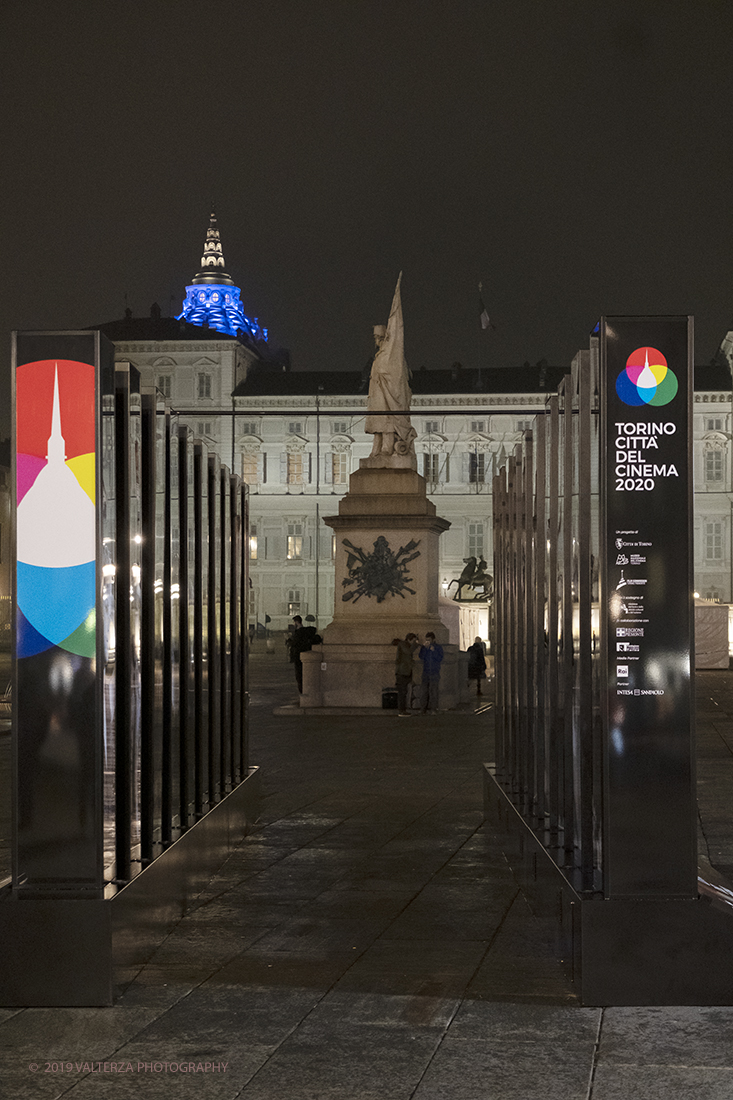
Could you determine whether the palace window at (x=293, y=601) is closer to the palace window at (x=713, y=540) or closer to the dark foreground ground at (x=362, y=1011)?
the palace window at (x=713, y=540)

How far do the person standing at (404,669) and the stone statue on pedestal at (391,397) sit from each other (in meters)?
3.49

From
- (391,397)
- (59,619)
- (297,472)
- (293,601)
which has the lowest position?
(293,601)

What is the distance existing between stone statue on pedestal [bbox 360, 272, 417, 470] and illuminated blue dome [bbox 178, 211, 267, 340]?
6722cm

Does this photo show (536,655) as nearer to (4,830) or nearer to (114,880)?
(114,880)

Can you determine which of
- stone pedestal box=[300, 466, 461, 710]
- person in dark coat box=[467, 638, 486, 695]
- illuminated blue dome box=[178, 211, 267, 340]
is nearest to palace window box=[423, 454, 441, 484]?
illuminated blue dome box=[178, 211, 267, 340]

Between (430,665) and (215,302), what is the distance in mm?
74811

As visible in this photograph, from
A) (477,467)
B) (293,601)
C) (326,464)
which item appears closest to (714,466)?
(477,467)

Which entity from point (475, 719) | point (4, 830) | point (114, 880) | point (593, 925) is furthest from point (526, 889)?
point (475, 719)

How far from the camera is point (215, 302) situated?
90.9 m

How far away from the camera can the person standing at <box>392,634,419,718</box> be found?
63.0 feet

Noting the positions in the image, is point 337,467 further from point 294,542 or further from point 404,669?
point 404,669

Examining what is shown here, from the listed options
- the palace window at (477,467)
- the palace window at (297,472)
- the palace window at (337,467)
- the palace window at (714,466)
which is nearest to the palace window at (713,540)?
the palace window at (714,466)

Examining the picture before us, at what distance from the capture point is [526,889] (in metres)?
7.08

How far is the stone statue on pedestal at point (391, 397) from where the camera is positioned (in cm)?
2167
